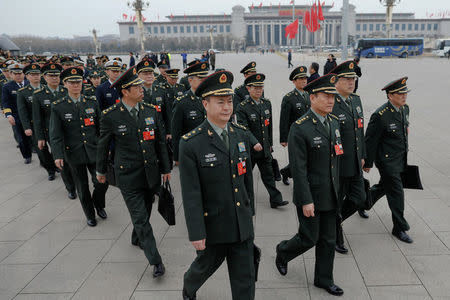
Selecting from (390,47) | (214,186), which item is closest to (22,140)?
(214,186)

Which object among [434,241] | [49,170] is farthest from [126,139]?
[49,170]

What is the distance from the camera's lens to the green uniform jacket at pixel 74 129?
4.91 meters

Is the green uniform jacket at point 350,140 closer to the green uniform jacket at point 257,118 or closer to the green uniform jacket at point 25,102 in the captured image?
the green uniform jacket at point 257,118

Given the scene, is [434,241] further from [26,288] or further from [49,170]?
[49,170]

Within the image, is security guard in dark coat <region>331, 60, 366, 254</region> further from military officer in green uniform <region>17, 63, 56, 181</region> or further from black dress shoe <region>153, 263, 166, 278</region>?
military officer in green uniform <region>17, 63, 56, 181</region>

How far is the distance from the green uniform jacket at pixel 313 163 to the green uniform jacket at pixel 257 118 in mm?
2083

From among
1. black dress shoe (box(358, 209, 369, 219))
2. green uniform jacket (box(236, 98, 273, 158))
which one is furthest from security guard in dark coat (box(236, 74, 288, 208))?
black dress shoe (box(358, 209, 369, 219))

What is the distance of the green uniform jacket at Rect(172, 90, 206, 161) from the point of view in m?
5.42

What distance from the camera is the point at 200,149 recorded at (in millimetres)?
2645

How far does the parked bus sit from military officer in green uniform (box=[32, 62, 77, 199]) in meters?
43.7

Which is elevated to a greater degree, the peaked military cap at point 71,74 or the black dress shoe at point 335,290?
the peaked military cap at point 71,74

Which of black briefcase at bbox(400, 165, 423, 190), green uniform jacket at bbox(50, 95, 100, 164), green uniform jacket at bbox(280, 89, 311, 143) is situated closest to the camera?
black briefcase at bbox(400, 165, 423, 190)

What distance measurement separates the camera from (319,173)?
10.8ft

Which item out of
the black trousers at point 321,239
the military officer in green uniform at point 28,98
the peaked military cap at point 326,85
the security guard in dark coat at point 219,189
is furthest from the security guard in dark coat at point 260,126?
the military officer in green uniform at point 28,98
